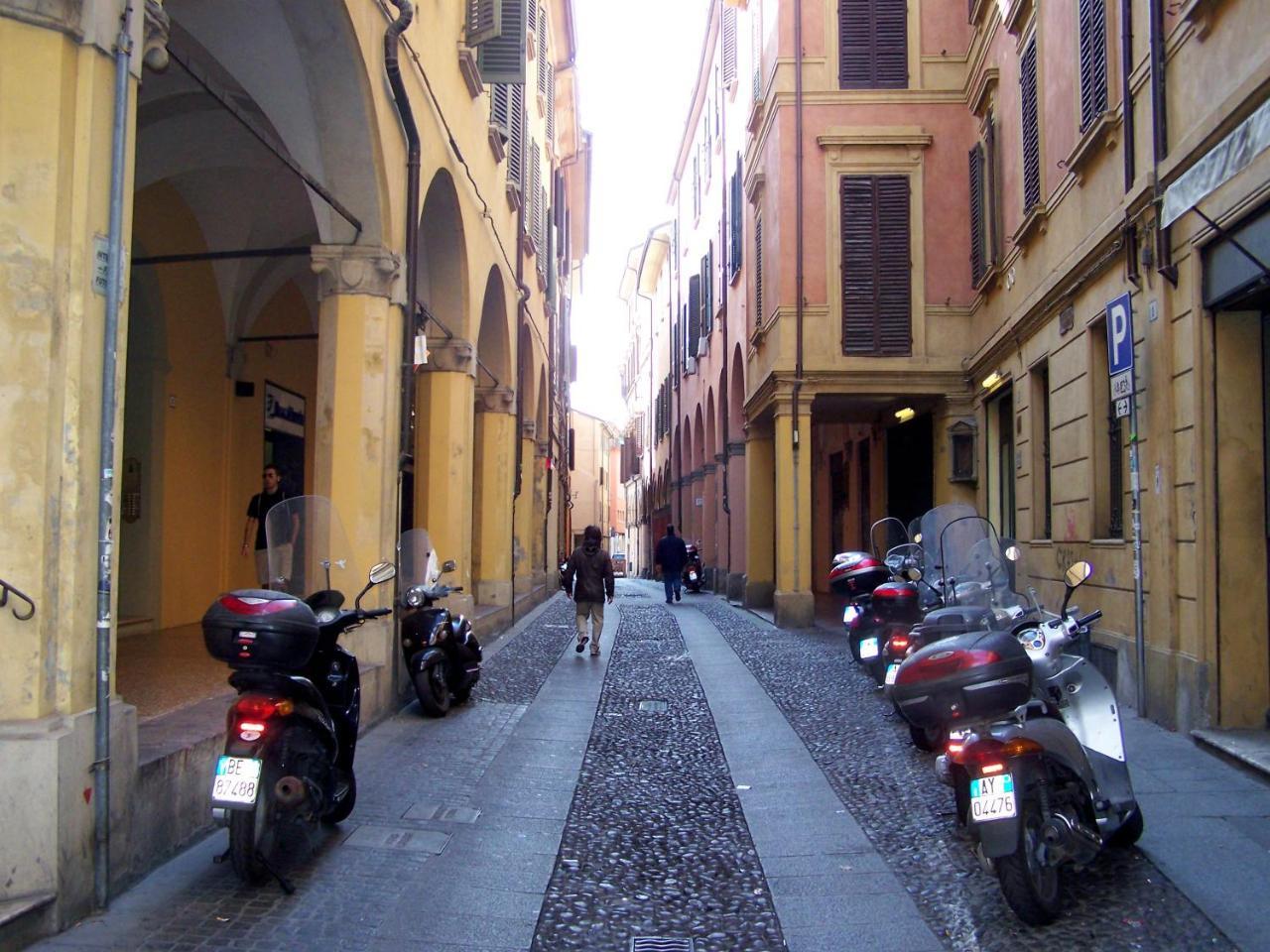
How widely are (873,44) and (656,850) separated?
555 inches

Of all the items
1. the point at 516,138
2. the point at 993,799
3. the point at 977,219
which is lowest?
the point at 993,799

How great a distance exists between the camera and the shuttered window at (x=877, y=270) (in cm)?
1608

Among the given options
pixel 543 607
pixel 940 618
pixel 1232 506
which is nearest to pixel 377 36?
pixel 940 618

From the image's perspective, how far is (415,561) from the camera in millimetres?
8820

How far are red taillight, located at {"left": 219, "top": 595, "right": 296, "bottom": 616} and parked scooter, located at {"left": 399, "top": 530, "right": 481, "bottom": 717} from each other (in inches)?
153

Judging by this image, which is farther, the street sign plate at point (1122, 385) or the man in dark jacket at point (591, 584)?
the man in dark jacket at point (591, 584)

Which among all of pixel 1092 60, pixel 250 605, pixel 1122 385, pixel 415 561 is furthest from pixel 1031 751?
pixel 1092 60

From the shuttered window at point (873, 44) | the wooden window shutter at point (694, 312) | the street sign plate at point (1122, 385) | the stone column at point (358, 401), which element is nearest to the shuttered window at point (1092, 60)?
the street sign plate at point (1122, 385)

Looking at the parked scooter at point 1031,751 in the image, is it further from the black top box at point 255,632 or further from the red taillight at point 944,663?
the black top box at point 255,632

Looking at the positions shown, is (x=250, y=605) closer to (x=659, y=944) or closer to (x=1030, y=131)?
(x=659, y=944)

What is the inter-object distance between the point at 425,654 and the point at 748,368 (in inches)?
511

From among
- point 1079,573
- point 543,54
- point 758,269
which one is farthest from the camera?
point 543,54

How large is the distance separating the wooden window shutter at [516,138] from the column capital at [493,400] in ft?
9.69

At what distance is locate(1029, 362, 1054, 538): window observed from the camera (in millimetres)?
11344
